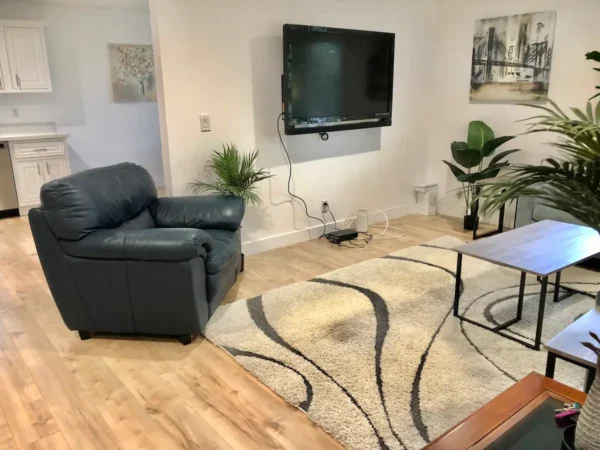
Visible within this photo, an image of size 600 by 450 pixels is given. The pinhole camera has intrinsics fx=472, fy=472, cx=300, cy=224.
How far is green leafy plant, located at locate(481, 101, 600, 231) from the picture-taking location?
48.7 inches

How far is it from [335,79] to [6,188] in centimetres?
403

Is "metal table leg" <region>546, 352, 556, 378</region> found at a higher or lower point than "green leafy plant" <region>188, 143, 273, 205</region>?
lower

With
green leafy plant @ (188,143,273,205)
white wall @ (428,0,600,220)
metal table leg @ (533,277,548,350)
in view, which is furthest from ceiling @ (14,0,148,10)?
metal table leg @ (533,277,548,350)

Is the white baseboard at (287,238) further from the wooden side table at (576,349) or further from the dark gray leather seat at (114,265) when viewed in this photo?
the wooden side table at (576,349)

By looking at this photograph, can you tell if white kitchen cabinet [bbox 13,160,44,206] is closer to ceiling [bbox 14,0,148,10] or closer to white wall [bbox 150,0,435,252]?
ceiling [bbox 14,0,148,10]

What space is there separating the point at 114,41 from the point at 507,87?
4.94 metres

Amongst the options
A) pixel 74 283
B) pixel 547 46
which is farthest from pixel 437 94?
pixel 74 283

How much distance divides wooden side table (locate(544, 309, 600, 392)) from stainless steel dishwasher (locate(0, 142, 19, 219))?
5725 millimetres

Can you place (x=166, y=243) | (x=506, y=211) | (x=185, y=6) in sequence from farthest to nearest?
(x=506, y=211) < (x=185, y=6) < (x=166, y=243)

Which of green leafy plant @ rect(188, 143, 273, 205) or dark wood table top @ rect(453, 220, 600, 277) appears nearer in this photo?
dark wood table top @ rect(453, 220, 600, 277)

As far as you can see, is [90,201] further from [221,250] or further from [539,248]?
[539,248]

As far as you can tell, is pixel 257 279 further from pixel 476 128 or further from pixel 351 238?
pixel 476 128

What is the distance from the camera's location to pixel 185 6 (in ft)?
11.0

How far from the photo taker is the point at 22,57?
557 centimetres
